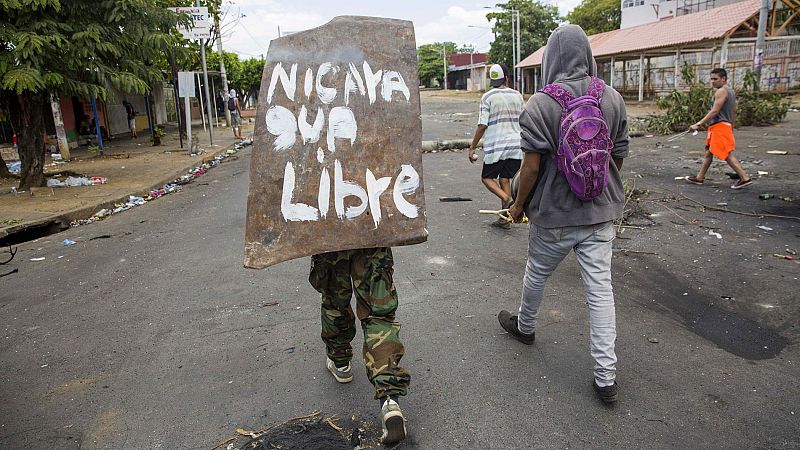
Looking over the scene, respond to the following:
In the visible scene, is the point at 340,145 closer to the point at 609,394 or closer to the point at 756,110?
the point at 609,394

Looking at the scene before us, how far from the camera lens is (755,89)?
51.0ft

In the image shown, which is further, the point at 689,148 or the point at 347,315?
the point at 689,148

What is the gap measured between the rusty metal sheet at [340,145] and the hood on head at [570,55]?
0.85 m

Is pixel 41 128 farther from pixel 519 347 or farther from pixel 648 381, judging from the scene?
pixel 648 381

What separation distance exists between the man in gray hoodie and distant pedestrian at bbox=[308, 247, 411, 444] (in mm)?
926

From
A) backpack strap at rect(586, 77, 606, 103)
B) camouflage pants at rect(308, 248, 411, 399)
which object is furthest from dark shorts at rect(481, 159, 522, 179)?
camouflage pants at rect(308, 248, 411, 399)

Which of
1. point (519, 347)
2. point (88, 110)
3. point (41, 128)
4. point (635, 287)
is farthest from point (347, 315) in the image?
point (88, 110)

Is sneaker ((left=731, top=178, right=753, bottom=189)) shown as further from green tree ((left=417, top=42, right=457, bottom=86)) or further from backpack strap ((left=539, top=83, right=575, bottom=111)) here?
green tree ((left=417, top=42, right=457, bottom=86))

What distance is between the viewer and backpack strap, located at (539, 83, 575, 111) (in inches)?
108

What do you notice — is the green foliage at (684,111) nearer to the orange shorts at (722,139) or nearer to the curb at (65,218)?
the orange shorts at (722,139)

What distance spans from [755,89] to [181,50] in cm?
1543

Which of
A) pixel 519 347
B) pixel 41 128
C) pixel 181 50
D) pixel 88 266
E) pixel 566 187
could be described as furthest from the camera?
pixel 181 50

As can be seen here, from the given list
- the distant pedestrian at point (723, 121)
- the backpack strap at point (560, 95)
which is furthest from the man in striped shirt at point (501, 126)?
the distant pedestrian at point (723, 121)

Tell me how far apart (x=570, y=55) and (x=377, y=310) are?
165 cm
